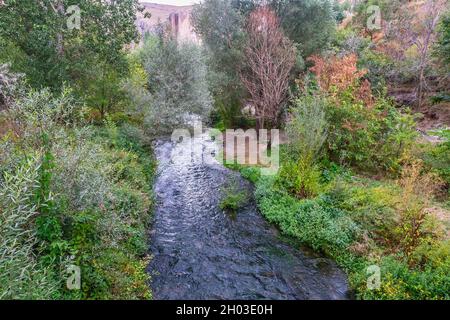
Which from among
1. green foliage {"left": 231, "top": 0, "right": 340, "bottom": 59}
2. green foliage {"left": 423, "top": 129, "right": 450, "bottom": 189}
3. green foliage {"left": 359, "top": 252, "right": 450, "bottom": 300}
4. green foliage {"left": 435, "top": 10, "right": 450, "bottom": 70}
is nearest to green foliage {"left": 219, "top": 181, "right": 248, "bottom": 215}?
green foliage {"left": 359, "top": 252, "right": 450, "bottom": 300}

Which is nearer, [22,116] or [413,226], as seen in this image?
[22,116]

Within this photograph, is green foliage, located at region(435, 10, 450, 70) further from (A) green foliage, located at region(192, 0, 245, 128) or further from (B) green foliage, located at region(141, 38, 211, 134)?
(B) green foliage, located at region(141, 38, 211, 134)

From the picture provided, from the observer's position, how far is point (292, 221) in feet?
24.9

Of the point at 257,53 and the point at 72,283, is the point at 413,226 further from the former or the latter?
the point at 257,53

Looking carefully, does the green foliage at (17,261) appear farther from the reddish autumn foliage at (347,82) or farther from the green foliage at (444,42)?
the green foliage at (444,42)

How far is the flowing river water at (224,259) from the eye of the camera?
5.58m

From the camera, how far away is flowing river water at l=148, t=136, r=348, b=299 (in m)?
5.58

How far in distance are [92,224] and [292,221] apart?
5.08 meters

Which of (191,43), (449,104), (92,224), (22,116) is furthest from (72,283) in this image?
(449,104)

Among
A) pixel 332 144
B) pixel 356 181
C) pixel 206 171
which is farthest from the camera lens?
pixel 206 171

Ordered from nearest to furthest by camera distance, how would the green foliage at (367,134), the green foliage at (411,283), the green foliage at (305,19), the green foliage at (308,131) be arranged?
the green foliage at (411,283), the green foliage at (308,131), the green foliage at (367,134), the green foliage at (305,19)

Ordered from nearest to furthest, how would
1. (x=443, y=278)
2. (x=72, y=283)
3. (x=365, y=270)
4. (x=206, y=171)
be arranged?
1. (x=72, y=283)
2. (x=443, y=278)
3. (x=365, y=270)
4. (x=206, y=171)

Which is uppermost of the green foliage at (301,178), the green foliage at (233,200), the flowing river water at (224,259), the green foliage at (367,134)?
the green foliage at (367,134)

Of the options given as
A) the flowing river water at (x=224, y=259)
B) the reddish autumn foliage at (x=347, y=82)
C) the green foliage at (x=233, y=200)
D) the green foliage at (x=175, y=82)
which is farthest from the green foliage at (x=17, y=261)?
the reddish autumn foliage at (x=347, y=82)
